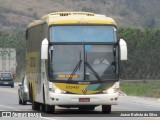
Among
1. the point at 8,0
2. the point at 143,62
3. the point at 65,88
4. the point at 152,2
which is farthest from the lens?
the point at 152,2

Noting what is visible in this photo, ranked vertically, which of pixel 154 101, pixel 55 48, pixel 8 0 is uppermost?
pixel 8 0

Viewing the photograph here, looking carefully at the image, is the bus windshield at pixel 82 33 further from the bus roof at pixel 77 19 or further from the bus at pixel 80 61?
the bus roof at pixel 77 19

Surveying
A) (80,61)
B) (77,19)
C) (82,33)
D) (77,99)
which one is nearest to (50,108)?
(77,99)

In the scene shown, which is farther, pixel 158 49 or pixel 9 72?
pixel 158 49

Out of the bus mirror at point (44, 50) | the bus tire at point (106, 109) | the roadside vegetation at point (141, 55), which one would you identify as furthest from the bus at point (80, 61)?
the roadside vegetation at point (141, 55)

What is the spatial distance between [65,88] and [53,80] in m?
0.50

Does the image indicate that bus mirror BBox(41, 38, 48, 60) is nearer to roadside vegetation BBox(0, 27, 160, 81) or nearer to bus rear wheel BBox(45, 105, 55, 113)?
bus rear wheel BBox(45, 105, 55, 113)

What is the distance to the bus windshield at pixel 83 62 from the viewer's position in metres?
26.6

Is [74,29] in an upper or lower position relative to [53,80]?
upper

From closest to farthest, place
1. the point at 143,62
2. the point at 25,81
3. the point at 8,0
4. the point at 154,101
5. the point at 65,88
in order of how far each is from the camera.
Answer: the point at 65,88 → the point at 25,81 → the point at 154,101 → the point at 143,62 → the point at 8,0

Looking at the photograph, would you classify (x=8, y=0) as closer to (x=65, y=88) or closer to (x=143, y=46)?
(x=143, y=46)

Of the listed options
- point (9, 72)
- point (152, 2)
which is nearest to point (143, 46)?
point (9, 72)

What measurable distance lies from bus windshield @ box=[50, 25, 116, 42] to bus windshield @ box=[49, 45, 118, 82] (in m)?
0.27

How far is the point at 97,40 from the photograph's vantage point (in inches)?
1069
